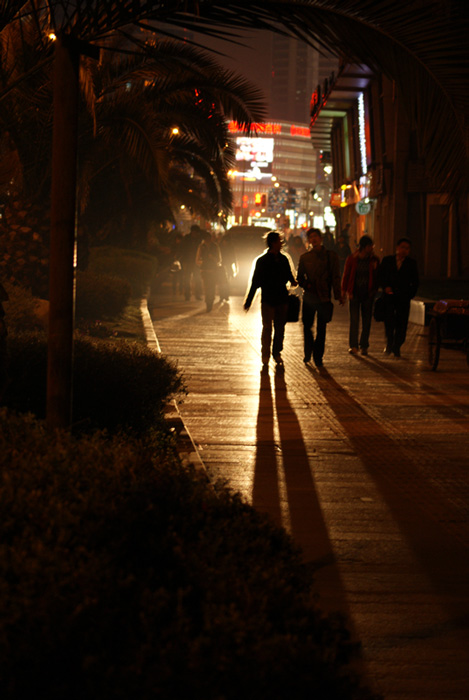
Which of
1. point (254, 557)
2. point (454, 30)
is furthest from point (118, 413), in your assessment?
point (254, 557)

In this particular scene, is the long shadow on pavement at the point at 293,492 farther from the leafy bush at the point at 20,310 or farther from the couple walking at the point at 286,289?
the leafy bush at the point at 20,310

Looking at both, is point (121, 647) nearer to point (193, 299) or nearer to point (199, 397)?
point (199, 397)

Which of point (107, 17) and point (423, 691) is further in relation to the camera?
point (107, 17)

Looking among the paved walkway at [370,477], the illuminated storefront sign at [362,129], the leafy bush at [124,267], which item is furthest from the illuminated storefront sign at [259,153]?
the paved walkway at [370,477]

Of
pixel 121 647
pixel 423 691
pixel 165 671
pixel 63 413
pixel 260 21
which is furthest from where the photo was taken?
pixel 260 21

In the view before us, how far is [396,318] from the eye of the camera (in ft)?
51.6

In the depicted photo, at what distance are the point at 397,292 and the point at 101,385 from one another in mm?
9188

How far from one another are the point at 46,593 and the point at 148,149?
12.7 metres

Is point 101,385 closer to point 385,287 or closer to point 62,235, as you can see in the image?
point 62,235

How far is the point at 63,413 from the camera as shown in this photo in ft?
17.4

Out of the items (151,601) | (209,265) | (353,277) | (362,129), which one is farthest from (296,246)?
(151,601)

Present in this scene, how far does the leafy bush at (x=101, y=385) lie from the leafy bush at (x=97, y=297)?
35.1 ft

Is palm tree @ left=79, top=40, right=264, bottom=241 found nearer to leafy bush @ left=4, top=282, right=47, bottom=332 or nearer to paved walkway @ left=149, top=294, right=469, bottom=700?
leafy bush @ left=4, top=282, right=47, bottom=332

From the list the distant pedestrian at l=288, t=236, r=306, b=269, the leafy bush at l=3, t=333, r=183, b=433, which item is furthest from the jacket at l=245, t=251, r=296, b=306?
the distant pedestrian at l=288, t=236, r=306, b=269
